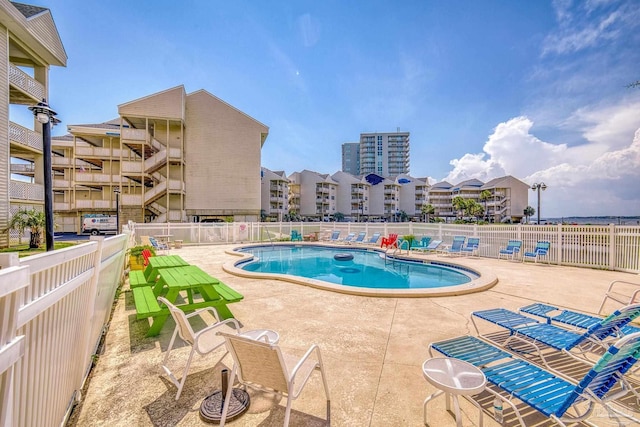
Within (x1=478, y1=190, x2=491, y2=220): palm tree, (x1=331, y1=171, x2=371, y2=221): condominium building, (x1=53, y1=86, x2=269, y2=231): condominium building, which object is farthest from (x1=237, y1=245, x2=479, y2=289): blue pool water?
(x1=478, y1=190, x2=491, y2=220): palm tree

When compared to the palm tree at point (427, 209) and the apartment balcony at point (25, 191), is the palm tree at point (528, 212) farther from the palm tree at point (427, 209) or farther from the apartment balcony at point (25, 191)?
the apartment balcony at point (25, 191)

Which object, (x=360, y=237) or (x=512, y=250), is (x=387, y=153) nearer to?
(x=360, y=237)

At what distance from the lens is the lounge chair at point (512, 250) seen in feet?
35.0

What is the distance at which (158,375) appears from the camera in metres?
2.99

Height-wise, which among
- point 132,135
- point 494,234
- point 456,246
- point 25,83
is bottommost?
point 456,246

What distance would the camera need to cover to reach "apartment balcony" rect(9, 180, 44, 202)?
13.1 metres

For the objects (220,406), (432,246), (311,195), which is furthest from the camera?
(311,195)

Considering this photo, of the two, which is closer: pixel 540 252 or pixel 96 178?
pixel 540 252

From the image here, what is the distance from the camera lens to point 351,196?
6012 centimetres

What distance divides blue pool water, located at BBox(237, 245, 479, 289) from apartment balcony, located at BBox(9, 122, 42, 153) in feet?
40.8

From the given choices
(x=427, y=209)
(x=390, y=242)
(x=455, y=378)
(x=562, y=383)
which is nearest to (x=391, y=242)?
(x=390, y=242)

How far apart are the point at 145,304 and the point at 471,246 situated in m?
12.8

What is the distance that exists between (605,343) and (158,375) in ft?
17.3

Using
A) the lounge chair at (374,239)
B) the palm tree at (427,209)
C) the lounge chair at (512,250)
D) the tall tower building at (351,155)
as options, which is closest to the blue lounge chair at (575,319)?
the lounge chair at (512,250)
